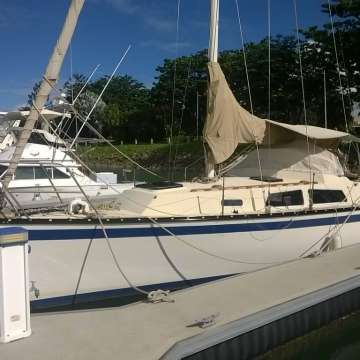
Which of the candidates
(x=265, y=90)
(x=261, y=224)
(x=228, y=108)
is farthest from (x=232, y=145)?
(x=265, y=90)

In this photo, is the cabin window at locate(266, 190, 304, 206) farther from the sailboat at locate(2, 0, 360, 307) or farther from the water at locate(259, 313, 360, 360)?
the water at locate(259, 313, 360, 360)

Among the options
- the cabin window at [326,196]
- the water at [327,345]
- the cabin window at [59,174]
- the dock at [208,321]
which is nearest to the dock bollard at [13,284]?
the dock at [208,321]

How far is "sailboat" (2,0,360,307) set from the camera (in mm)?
8125

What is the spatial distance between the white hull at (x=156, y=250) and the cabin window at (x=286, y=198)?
0.43m

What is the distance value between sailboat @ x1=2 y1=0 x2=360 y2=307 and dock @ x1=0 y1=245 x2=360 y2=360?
1368mm

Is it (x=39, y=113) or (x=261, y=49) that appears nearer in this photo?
(x=39, y=113)

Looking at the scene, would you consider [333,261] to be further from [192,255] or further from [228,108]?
[228,108]

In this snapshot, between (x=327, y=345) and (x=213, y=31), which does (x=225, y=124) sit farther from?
(x=327, y=345)

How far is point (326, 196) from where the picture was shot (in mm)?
11086

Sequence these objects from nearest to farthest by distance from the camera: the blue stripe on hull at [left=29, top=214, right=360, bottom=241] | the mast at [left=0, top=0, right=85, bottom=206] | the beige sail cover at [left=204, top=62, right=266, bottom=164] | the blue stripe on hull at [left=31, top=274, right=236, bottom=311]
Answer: the mast at [left=0, top=0, right=85, bottom=206], the blue stripe on hull at [left=29, top=214, right=360, bottom=241], the blue stripe on hull at [left=31, top=274, right=236, bottom=311], the beige sail cover at [left=204, top=62, right=266, bottom=164]

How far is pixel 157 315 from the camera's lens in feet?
20.4

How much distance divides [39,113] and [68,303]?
291cm

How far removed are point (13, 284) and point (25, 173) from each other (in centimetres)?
1005

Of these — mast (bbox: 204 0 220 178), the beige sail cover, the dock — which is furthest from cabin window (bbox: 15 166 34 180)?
the dock
